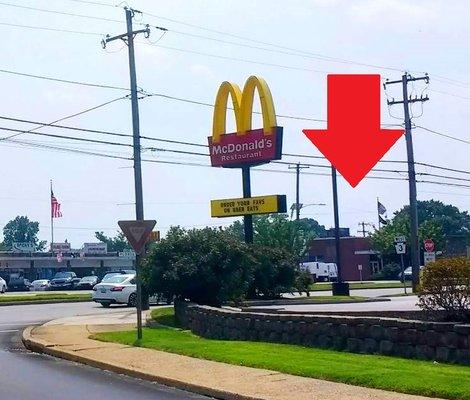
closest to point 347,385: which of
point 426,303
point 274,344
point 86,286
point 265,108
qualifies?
point 426,303

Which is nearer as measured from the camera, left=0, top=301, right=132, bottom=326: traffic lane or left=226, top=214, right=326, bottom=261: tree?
left=0, top=301, right=132, bottom=326: traffic lane

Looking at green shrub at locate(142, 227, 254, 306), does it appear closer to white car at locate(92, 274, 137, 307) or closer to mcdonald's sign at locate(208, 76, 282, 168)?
white car at locate(92, 274, 137, 307)

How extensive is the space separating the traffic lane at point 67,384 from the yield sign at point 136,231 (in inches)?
133

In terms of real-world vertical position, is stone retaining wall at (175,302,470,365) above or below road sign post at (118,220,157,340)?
below

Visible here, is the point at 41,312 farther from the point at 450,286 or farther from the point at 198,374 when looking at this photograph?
the point at 450,286

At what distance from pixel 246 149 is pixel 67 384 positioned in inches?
954

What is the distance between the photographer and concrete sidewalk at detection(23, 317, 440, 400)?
11.7 metres

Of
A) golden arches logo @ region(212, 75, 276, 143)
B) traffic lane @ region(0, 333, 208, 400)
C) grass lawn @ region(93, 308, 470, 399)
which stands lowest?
traffic lane @ region(0, 333, 208, 400)

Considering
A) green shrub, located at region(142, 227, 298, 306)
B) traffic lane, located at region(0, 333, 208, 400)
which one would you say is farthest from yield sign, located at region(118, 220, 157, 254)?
green shrub, located at region(142, 227, 298, 306)

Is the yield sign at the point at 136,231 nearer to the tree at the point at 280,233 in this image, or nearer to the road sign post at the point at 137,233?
the road sign post at the point at 137,233

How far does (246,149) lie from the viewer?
3747 centimetres

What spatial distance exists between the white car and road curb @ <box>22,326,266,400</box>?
13.1m

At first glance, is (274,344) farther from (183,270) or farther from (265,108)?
(265,108)

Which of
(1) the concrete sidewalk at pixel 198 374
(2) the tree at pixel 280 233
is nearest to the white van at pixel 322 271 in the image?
(2) the tree at pixel 280 233
